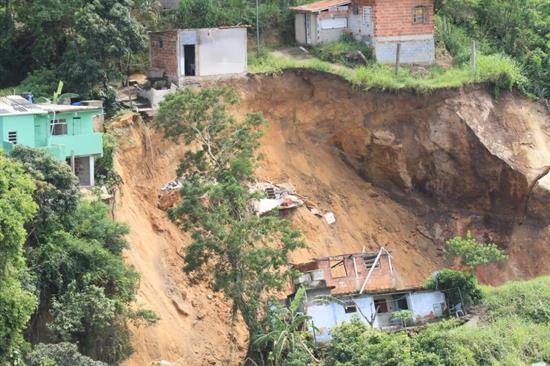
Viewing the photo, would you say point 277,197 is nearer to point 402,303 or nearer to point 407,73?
point 407,73

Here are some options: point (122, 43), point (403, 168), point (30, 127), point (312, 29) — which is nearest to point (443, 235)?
point (403, 168)

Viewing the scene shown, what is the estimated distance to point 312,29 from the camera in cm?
4575

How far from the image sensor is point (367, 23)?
4528 cm

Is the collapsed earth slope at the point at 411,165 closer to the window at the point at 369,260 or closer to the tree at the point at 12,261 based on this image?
the window at the point at 369,260

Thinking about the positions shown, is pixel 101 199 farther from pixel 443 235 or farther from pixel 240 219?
pixel 443 235

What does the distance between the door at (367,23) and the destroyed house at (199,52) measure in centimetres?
397

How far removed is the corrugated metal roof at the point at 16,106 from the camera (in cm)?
3603

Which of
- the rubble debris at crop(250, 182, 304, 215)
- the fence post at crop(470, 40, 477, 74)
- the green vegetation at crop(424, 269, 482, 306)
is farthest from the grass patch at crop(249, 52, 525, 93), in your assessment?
the green vegetation at crop(424, 269, 482, 306)

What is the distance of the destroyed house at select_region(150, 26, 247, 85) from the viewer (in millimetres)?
42625

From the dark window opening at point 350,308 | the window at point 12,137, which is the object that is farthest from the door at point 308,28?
the window at point 12,137

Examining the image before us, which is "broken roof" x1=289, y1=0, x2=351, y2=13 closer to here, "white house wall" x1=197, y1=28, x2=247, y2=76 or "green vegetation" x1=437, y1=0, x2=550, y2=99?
"white house wall" x1=197, y1=28, x2=247, y2=76

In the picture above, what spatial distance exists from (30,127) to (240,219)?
17.5 feet

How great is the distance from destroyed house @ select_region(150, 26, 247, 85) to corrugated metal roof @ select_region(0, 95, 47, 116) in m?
5.57

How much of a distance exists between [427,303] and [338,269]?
3.25 meters
